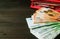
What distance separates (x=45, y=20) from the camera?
1102 mm

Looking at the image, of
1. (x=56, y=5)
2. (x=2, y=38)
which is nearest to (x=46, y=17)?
(x=56, y=5)

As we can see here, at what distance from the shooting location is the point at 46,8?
4.06 ft

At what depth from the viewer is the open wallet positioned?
101 centimetres

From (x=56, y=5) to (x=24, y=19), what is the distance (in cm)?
28

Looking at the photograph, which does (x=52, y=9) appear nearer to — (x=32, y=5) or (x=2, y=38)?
(x=32, y=5)

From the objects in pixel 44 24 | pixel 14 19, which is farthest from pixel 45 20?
pixel 14 19

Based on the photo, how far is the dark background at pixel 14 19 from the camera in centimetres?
103

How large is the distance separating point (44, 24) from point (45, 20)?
40mm

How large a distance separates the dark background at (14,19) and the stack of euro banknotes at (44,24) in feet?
0.11

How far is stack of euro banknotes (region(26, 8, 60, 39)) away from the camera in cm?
100

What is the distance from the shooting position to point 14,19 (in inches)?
45.5

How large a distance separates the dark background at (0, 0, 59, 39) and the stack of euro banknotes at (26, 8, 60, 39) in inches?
1.4

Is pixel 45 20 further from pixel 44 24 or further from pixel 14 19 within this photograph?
pixel 14 19

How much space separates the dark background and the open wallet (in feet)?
0.13
